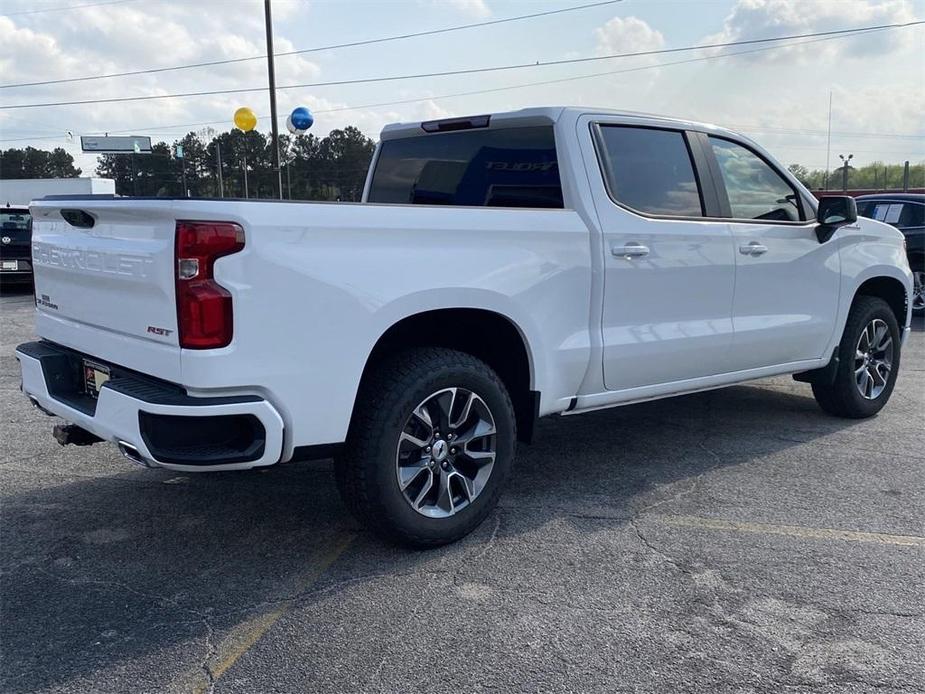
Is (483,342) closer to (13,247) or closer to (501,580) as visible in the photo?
(501,580)

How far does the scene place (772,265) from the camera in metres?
5.09

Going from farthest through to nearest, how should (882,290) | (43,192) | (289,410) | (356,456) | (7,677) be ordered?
1. (43,192)
2. (882,290)
3. (356,456)
4. (289,410)
5. (7,677)

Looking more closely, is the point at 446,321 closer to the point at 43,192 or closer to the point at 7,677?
the point at 7,677

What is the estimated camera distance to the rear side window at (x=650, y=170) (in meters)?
4.41

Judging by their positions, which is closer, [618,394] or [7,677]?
[7,677]

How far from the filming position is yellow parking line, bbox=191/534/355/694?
2764mm

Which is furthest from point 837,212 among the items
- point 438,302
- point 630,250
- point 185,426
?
point 185,426

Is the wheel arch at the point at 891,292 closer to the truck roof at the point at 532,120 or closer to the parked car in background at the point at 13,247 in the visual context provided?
the truck roof at the point at 532,120

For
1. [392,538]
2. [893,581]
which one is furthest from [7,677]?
[893,581]

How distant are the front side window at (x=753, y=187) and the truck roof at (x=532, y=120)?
13 centimetres

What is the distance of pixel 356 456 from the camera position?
3461 mm

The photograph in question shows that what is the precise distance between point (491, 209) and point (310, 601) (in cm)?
181

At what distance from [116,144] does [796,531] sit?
41.5m

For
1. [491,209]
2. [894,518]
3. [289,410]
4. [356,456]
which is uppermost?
[491,209]
